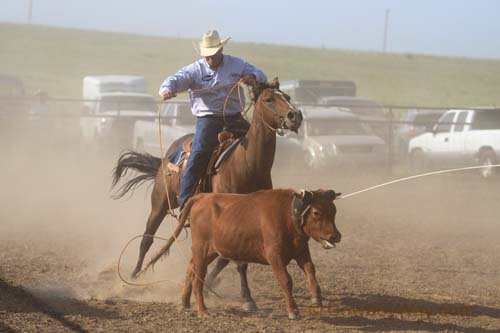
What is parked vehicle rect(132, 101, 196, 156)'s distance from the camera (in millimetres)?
18609

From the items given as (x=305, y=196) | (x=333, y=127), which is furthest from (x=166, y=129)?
(x=305, y=196)

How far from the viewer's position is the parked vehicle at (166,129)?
1861 cm

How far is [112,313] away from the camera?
21.2ft

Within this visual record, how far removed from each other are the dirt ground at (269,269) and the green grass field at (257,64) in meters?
32.6

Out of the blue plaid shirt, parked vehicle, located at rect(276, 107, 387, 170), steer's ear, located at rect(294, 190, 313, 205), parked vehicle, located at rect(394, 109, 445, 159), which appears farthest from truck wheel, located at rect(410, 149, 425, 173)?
steer's ear, located at rect(294, 190, 313, 205)

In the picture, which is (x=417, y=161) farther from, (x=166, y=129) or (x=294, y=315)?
(x=294, y=315)

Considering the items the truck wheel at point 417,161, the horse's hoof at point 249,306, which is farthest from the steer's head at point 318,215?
the truck wheel at point 417,161

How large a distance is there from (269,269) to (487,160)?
455 inches

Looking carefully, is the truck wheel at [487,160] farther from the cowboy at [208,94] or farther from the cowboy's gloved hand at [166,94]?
the cowboy's gloved hand at [166,94]

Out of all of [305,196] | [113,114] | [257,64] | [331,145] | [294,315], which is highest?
[257,64]

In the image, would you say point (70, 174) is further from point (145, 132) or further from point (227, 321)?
point (227, 321)

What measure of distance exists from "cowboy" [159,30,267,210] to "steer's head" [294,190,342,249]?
184 cm

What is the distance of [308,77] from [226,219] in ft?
187

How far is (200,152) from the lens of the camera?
775cm
